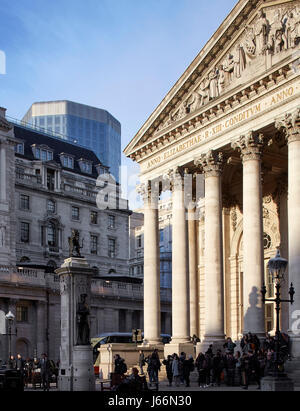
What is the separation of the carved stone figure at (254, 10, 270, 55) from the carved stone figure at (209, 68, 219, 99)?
157 inches

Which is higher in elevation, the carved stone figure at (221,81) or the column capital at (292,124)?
the carved stone figure at (221,81)

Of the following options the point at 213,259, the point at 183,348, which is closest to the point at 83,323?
the point at 213,259

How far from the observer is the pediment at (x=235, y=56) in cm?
3984

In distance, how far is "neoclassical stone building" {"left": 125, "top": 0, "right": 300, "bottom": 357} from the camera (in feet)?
130

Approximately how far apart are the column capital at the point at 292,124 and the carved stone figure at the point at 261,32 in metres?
4.43

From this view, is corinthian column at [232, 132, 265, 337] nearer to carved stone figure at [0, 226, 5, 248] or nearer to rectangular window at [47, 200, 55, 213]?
carved stone figure at [0, 226, 5, 248]

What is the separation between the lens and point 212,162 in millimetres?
45406

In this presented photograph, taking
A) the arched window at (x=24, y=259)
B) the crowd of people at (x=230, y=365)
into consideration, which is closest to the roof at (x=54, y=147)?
the arched window at (x=24, y=259)

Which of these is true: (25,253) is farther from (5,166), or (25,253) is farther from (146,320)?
(146,320)

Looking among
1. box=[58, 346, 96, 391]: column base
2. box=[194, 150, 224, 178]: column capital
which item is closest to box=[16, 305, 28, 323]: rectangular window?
box=[194, 150, 224, 178]: column capital

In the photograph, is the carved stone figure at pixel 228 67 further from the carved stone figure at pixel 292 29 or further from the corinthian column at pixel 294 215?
the corinthian column at pixel 294 215

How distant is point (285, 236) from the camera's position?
49594mm

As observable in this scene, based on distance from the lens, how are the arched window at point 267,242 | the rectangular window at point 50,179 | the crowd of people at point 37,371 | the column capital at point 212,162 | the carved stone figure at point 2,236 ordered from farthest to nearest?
the rectangular window at point 50,179 < the carved stone figure at point 2,236 < the arched window at point 267,242 < the column capital at point 212,162 < the crowd of people at point 37,371
